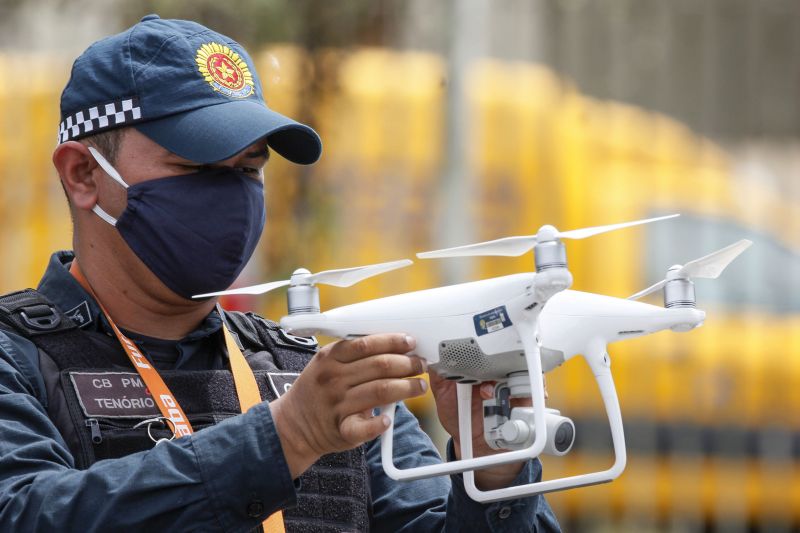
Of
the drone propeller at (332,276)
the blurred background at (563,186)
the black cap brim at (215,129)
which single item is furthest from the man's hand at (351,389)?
the blurred background at (563,186)

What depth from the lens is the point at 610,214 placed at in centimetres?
716

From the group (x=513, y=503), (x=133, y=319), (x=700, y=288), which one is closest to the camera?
(x=513, y=503)

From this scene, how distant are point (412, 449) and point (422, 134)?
4.50 m

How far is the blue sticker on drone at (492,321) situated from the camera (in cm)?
201

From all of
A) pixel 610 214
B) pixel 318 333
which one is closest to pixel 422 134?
pixel 610 214

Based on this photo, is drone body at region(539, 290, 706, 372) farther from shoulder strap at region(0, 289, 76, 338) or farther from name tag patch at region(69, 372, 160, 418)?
shoulder strap at region(0, 289, 76, 338)

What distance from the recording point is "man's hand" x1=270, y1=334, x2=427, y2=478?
2.01m

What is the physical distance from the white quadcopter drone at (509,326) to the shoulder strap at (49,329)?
1.60 feet

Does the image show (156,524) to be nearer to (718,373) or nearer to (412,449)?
(412,449)

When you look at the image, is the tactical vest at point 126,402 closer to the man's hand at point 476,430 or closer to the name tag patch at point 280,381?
the name tag patch at point 280,381

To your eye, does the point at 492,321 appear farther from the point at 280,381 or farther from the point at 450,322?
the point at 280,381

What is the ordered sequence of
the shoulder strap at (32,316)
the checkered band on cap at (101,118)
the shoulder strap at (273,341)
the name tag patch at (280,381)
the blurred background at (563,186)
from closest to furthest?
the shoulder strap at (32,316), the checkered band on cap at (101,118), the name tag patch at (280,381), the shoulder strap at (273,341), the blurred background at (563,186)

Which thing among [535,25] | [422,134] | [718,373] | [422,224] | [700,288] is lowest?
[718,373]

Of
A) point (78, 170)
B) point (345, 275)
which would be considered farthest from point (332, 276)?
point (78, 170)
